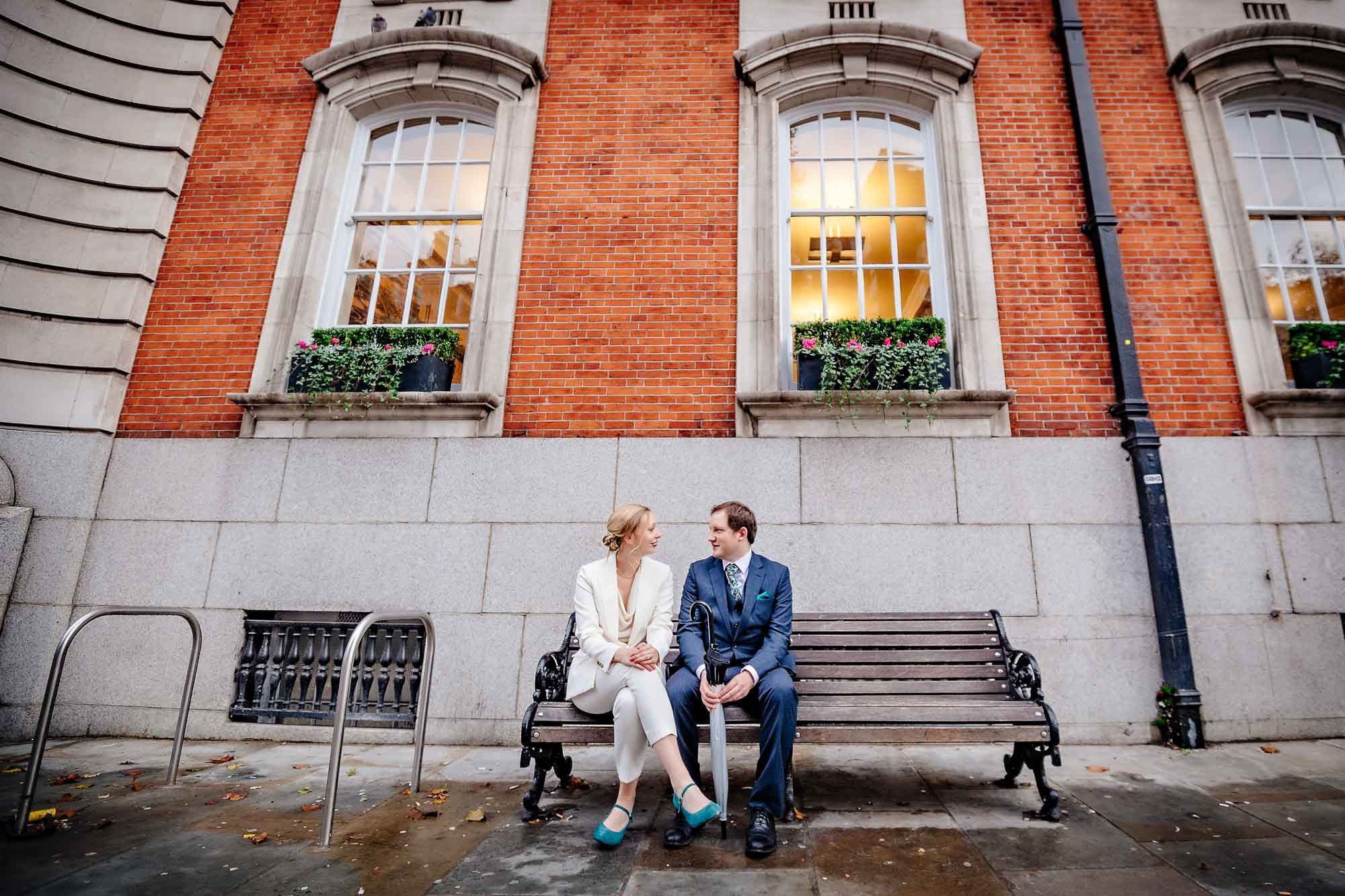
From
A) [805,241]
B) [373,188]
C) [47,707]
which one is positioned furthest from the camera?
[373,188]

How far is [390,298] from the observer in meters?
6.70

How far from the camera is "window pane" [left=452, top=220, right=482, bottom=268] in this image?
675 centimetres

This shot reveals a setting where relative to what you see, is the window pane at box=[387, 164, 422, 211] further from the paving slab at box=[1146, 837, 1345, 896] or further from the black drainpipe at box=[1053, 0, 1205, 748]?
the paving slab at box=[1146, 837, 1345, 896]

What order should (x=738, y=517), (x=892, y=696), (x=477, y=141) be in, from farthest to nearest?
(x=477, y=141)
(x=892, y=696)
(x=738, y=517)

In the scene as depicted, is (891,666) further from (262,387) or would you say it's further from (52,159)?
(52,159)

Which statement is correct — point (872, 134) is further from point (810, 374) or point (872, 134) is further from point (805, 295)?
point (810, 374)

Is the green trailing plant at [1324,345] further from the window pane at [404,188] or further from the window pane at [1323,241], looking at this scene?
the window pane at [404,188]

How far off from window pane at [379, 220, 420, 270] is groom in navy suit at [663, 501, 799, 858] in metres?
5.09

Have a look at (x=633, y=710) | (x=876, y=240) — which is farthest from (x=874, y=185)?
(x=633, y=710)

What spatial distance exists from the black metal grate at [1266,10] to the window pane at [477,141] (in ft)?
27.2

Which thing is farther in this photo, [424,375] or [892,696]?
[424,375]

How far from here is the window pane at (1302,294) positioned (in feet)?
20.0

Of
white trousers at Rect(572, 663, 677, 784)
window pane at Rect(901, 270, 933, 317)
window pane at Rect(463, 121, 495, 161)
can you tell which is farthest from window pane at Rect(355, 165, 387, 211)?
white trousers at Rect(572, 663, 677, 784)

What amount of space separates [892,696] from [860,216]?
189 inches
